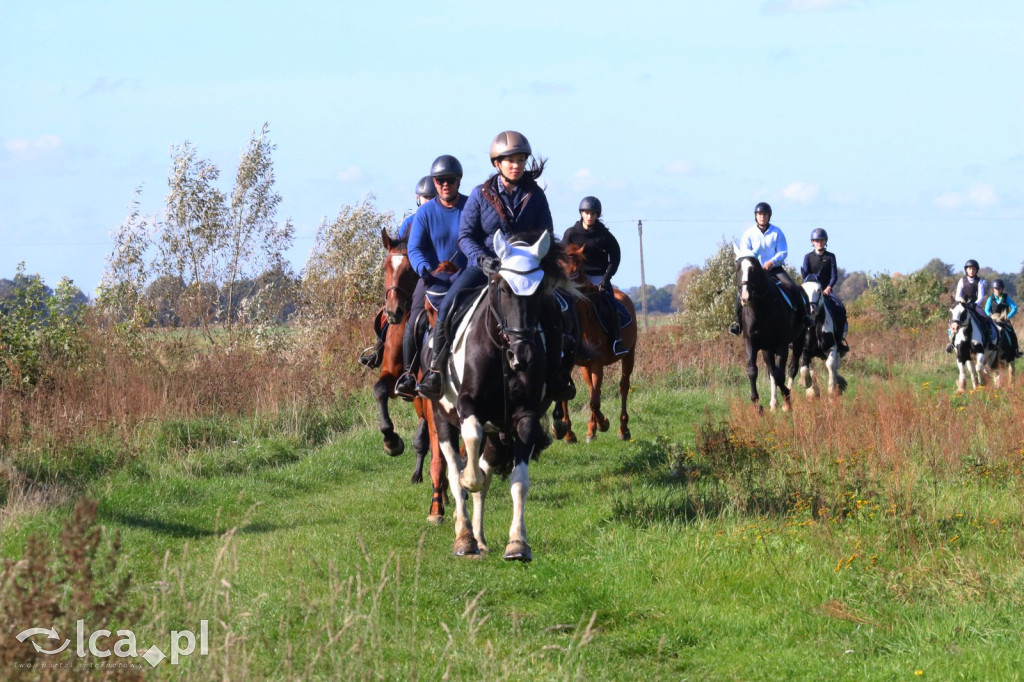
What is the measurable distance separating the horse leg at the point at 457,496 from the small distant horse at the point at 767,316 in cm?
860

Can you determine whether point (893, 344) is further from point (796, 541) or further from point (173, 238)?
point (796, 541)

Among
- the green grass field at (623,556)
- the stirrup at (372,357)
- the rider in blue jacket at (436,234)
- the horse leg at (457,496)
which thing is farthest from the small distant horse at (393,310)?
the horse leg at (457,496)

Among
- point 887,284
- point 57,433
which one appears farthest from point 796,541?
point 887,284

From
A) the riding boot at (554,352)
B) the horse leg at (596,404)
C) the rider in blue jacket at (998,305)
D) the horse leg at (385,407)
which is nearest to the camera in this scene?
the riding boot at (554,352)

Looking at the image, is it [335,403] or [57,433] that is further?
[335,403]

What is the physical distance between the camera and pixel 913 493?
9.40m

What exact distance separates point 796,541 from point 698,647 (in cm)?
205

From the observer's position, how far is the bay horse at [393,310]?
11734mm

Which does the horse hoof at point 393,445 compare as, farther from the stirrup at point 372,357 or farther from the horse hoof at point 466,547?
the horse hoof at point 466,547

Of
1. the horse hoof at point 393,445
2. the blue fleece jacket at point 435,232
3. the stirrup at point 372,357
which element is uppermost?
the blue fleece jacket at point 435,232

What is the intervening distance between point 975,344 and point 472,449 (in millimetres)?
16113

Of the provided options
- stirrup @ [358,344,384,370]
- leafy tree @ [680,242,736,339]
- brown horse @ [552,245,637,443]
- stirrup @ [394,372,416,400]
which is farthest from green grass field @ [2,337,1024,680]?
leafy tree @ [680,242,736,339]

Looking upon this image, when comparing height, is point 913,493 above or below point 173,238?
below

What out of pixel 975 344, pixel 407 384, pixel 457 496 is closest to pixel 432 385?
pixel 457 496
